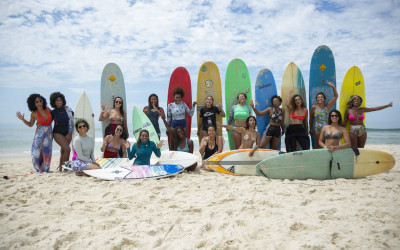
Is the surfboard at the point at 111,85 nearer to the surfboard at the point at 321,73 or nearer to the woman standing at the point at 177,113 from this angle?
the woman standing at the point at 177,113

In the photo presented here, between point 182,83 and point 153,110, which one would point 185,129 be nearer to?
point 153,110

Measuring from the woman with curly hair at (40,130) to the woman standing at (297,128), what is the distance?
399cm

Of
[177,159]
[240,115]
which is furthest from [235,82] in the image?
[177,159]

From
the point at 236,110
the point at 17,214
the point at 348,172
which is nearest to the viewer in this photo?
the point at 17,214

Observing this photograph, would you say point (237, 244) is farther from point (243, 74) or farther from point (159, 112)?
point (243, 74)

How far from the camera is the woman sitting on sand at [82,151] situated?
3795mm

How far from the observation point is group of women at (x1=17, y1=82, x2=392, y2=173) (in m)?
3.88

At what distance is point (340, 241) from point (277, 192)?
43.9 inches

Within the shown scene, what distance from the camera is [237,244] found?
167 cm

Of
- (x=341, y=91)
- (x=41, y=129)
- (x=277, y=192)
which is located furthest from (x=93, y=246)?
(x=341, y=91)

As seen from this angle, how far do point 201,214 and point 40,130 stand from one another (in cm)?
A: 321

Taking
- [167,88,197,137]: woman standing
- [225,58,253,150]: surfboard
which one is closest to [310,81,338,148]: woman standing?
[225,58,253,150]: surfboard

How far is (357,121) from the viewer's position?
4461 mm

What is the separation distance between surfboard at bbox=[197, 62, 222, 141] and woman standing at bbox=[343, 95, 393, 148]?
2391 mm
